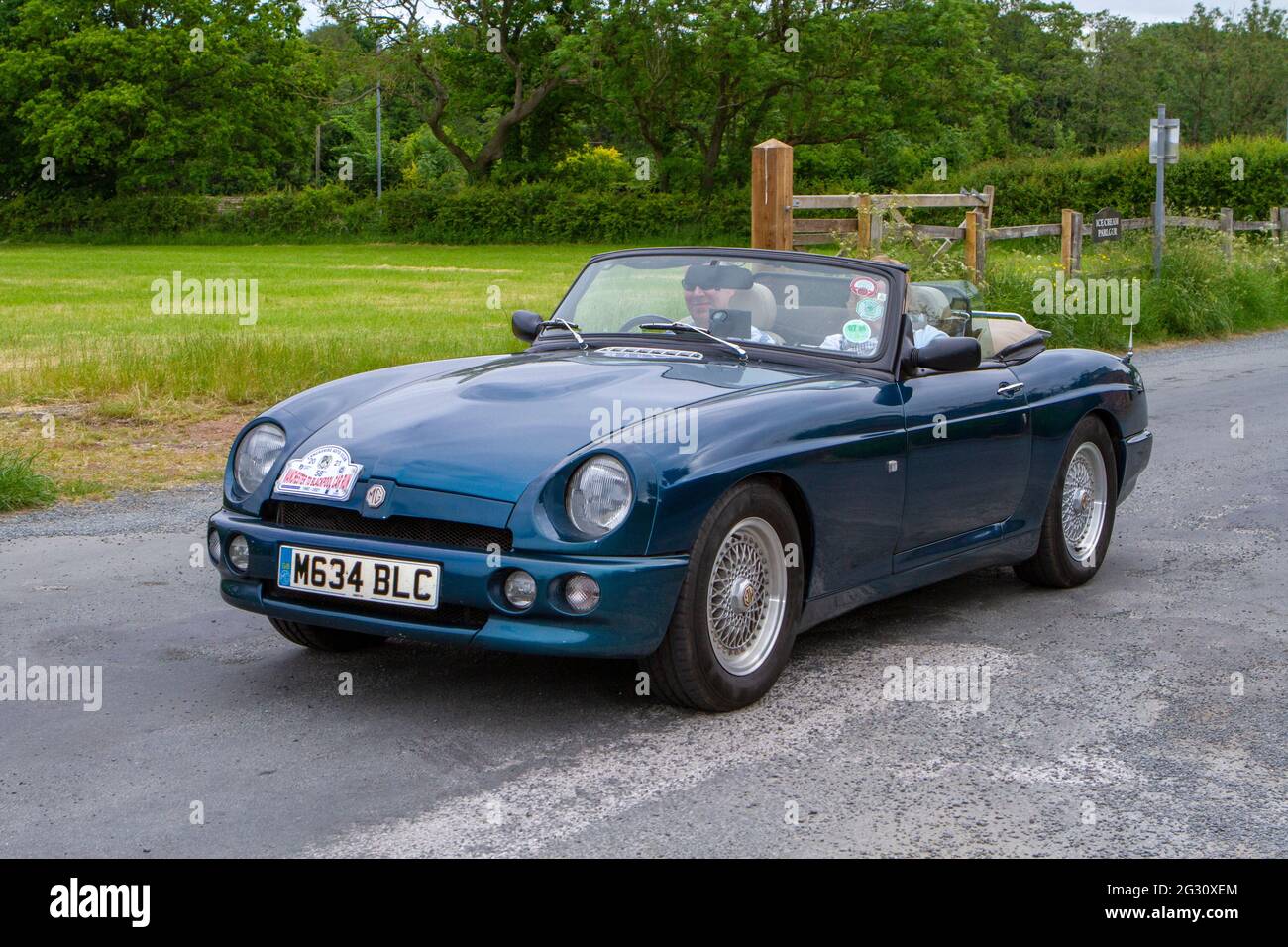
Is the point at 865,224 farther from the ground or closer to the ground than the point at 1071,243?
farther from the ground

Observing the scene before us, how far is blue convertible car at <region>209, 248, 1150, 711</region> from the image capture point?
14.4 ft

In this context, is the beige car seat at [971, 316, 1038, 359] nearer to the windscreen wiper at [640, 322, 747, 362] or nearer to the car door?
the car door

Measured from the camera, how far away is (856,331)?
5.66 m

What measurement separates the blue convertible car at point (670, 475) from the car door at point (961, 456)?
1cm

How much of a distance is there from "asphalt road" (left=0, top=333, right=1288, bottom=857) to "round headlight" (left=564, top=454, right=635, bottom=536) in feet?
2.04

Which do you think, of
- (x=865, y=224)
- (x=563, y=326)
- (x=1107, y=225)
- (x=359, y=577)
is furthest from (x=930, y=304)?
(x=1107, y=225)

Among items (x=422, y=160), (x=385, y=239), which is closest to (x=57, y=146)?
(x=385, y=239)

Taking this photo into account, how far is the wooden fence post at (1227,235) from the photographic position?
23.5 meters

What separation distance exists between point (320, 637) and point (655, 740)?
144cm

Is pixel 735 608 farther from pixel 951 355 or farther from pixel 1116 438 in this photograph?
pixel 1116 438

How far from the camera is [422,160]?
292 ft

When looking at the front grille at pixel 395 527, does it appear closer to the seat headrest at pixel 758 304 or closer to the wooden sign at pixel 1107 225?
the seat headrest at pixel 758 304

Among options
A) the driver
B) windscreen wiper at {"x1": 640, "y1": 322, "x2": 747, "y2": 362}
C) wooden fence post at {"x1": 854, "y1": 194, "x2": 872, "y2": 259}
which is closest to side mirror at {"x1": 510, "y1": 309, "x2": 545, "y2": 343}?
windscreen wiper at {"x1": 640, "y1": 322, "x2": 747, "y2": 362}
